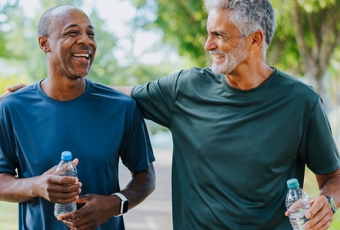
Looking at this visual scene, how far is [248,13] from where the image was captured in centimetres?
336

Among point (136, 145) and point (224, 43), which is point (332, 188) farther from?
point (136, 145)

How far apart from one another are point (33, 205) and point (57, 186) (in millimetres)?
423

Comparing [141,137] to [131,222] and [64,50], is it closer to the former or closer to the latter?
[64,50]

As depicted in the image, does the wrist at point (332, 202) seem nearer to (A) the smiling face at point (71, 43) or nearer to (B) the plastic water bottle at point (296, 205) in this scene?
(B) the plastic water bottle at point (296, 205)

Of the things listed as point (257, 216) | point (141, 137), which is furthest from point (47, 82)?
point (257, 216)

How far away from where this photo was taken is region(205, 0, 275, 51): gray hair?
3.33m

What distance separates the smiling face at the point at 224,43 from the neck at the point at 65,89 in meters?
0.74

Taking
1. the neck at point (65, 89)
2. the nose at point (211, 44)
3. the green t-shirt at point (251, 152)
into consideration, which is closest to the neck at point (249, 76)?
the green t-shirt at point (251, 152)

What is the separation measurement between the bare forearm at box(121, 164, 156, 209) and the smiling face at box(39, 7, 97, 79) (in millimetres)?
671

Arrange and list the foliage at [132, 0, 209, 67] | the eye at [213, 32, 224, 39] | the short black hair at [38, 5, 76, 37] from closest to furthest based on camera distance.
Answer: the eye at [213, 32, 224, 39] → the short black hair at [38, 5, 76, 37] → the foliage at [132, 0, 209, 67]

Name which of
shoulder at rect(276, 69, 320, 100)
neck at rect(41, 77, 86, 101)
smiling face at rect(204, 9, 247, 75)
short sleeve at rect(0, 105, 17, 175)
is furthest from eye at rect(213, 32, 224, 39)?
short sleeve at rect(0, 105, 17, 175)

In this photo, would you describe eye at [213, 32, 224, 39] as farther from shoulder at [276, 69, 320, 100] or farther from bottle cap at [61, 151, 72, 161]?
bottle cap at [61, 151, 72, 161]

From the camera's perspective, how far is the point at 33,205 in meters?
3.27

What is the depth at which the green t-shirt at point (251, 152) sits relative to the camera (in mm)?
3236
